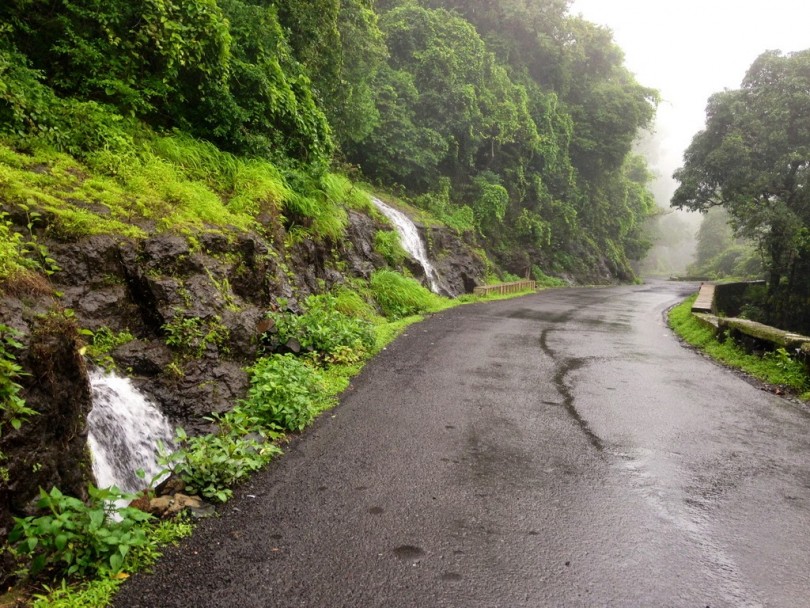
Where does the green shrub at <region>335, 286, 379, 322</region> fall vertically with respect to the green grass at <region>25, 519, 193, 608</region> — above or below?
above

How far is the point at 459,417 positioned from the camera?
5844 mm

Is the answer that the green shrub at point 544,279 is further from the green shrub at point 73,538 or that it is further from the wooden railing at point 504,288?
the green shrub at point 73,538

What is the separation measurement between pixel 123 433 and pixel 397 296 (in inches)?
385

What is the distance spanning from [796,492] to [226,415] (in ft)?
17.5

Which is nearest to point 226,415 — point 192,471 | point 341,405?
point 192,471

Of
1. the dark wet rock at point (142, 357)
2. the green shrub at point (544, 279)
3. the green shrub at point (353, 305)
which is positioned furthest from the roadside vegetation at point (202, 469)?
the green shrub at point (544, 279)

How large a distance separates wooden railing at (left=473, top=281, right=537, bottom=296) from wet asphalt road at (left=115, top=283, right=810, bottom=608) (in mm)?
13267

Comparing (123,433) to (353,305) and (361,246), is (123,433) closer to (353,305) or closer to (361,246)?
(353,305)

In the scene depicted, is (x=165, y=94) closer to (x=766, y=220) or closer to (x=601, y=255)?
(x=766, y=220)

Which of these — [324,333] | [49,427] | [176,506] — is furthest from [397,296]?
[49,427]

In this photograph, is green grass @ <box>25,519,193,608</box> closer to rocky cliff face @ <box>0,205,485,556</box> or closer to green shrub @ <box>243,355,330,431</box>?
rocky cliff face @ <box>0,205,485,556</box>

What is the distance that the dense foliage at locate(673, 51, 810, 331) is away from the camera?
1983cm

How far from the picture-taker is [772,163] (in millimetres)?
22438

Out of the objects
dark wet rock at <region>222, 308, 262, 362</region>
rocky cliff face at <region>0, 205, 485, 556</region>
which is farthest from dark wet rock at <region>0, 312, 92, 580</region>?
dark wet rock at <region>222, 308, 262, 362</region>
